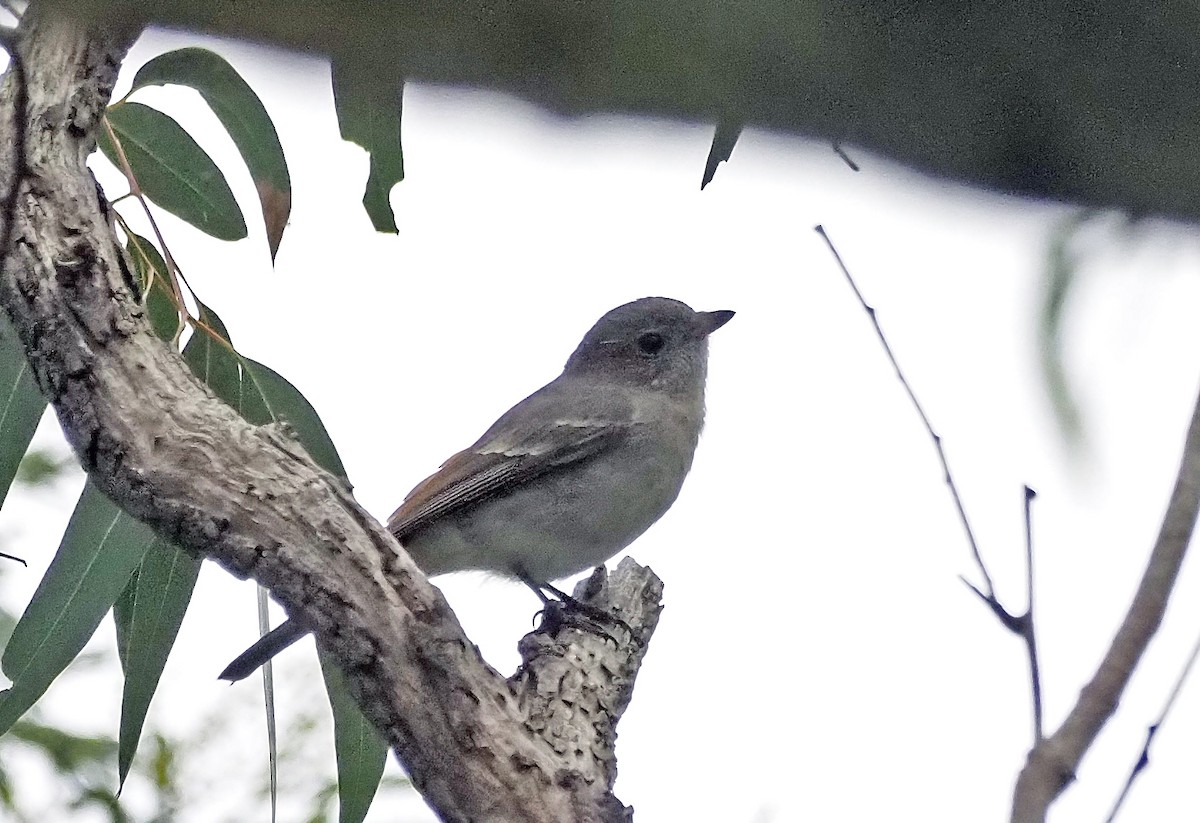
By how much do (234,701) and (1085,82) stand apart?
4.51 m

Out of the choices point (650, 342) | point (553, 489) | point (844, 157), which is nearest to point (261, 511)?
point (553, 489)

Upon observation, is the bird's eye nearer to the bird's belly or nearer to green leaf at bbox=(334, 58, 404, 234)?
the bird's belly

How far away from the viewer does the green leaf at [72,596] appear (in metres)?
3.20

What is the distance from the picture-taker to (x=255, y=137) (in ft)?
11.9

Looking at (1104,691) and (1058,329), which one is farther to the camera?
(1104,691)

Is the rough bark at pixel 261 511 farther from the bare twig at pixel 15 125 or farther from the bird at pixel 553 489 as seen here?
the bird at pixel 553 489

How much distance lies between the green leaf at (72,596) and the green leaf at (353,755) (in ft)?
1.84

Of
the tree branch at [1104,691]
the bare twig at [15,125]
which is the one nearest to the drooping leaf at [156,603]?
the bare twig at [15,125]

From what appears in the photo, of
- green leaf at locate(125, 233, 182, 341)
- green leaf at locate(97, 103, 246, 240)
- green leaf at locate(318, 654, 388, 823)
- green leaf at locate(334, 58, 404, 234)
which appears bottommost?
green leaf at locate(318, 654, 388, 823)

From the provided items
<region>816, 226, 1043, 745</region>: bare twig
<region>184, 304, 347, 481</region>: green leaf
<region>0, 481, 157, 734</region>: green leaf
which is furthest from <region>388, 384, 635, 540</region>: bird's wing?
<region>816, 226, 1043, 745</region>: bare twig

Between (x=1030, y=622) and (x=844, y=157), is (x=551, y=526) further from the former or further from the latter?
(x=844, y=157)

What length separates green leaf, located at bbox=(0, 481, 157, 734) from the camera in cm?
320

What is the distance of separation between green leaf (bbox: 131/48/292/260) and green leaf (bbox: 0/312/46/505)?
2.33 ft

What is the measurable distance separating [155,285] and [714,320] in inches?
84.2
